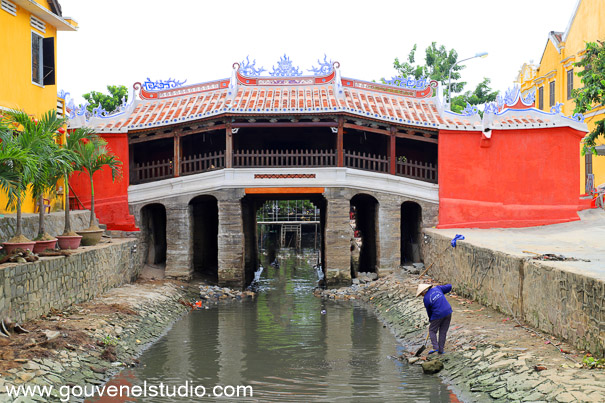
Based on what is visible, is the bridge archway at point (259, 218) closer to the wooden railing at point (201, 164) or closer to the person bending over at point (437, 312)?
the wooden railing at point (201, 164)

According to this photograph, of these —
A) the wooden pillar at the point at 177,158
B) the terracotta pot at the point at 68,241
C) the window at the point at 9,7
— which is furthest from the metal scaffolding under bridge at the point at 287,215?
the terracotta pot at the point at 68,241

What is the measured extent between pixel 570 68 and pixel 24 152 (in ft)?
86.7

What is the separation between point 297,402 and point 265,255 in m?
27.6

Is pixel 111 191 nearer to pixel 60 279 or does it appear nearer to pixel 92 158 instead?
pixel 92 158

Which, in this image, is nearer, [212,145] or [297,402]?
[297,402]

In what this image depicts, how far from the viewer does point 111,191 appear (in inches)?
883

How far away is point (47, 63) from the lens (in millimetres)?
19047

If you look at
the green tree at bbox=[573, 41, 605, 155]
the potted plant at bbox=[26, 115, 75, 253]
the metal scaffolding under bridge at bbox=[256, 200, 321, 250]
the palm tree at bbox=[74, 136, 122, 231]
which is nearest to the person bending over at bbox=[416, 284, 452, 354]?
the potted plant at bbox=[26, 115, 75, 253]

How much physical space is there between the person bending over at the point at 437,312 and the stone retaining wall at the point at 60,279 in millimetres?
6946

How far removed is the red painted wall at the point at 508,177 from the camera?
72.6 feet

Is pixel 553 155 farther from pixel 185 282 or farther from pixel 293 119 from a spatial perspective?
pixel 185 282

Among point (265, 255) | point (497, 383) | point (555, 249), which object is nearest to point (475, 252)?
point (555, 249)

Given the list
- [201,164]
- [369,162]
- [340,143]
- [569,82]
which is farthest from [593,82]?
[569,82]

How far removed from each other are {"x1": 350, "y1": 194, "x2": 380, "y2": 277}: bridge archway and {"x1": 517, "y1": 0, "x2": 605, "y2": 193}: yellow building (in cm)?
991
